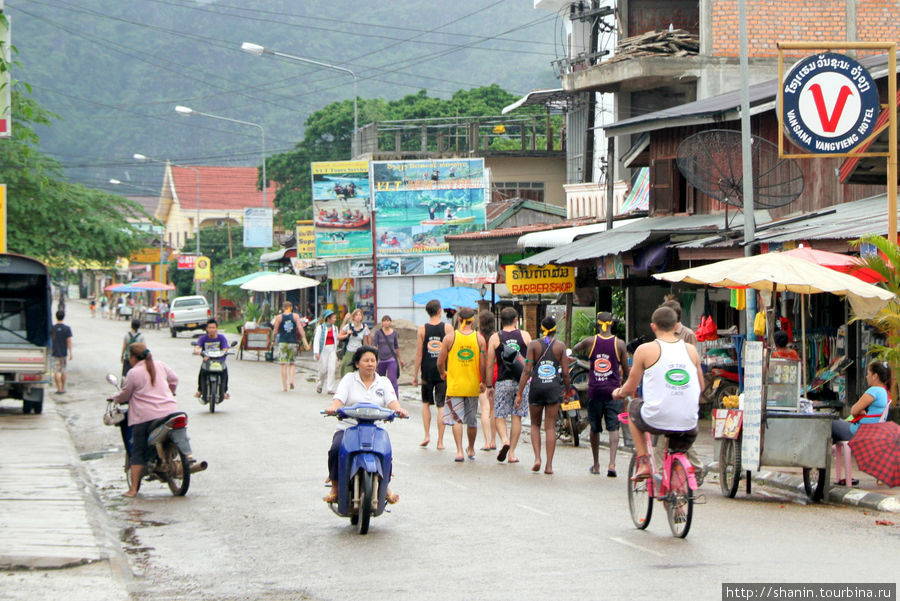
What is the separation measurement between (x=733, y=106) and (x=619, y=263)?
343cm

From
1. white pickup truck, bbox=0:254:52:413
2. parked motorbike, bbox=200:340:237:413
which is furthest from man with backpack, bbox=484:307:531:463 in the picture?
white pickup truck, bbox=0:254:52:413

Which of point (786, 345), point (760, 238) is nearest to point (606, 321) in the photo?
point (786, 345)

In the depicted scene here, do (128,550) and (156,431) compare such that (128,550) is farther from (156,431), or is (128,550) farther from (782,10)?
(782,10)

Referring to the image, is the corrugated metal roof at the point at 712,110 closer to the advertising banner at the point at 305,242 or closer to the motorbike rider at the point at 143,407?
A: the motorbike rider at the point at 143,407

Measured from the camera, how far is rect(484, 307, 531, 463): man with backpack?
14.7 m

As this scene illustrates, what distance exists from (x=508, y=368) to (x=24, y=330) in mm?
13350

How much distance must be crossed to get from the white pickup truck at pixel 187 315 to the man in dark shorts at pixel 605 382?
43179mm

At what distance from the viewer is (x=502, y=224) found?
132ft

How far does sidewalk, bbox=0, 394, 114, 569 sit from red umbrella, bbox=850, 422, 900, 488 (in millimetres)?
7566

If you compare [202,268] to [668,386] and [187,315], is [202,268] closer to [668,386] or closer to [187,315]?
[187,315]

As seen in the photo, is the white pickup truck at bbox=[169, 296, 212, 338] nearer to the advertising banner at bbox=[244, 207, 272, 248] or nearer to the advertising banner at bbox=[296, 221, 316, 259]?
the advertising banner at bbox=[244, 207, 272, 248]

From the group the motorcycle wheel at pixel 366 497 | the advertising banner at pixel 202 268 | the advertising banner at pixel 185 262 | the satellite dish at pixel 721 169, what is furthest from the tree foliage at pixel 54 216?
the advertising banner at pixel 185 262

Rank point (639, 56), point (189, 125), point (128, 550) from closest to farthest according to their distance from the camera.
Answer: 1. point (128, 550)
2. point (639, 56)
3. point (189, 125)

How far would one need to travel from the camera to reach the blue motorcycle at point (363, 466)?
32.4 feet
